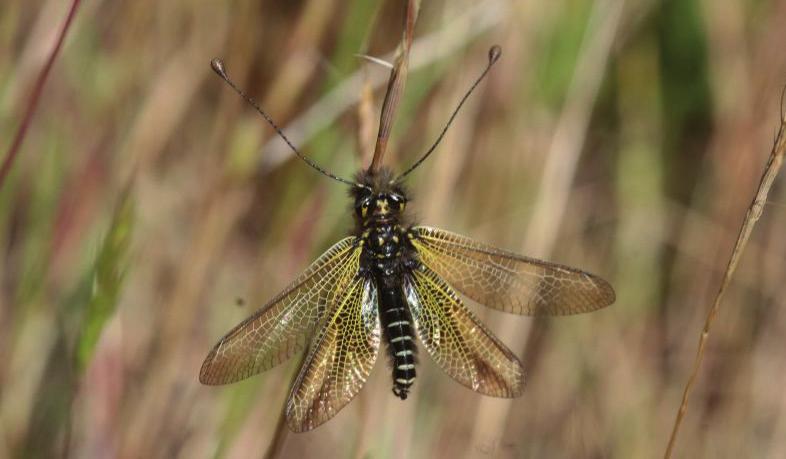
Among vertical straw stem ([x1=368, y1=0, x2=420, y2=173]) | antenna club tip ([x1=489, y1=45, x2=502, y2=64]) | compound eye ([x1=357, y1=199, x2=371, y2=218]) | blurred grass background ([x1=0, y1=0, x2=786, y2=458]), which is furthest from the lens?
blurred grass background ([x1=0, y1=0, x2=786, y2=458])

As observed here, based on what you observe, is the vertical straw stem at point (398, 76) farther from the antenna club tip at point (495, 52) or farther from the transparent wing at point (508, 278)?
the transparent wing at point (508, 278)


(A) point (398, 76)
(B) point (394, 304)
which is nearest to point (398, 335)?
(B) point (394, 304)

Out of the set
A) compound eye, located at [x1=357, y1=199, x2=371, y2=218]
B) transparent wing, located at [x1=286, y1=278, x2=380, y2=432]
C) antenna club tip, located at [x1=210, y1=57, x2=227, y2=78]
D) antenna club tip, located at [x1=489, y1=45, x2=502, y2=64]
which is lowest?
transparent wing, located at [x1=286, y1=278, x2=380, y2=432]

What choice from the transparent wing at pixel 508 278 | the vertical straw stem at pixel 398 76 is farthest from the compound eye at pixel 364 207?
the vertical straw stem at pixel 398 76

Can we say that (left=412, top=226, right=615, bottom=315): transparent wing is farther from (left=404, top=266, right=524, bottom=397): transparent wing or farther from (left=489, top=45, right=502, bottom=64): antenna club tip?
(left=489, top=45, right=502, bottom=64): antenna club tip

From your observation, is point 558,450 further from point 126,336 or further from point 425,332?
point 126,336

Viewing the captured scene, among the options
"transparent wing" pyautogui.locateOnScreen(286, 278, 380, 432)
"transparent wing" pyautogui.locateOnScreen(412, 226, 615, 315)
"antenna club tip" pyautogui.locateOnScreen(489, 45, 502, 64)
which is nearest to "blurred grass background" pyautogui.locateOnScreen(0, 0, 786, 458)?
"transparent wing" pyautogui.locateOnScreen(286, 278, 380, 432)

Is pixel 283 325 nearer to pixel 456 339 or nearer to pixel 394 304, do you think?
pixel 394 304
